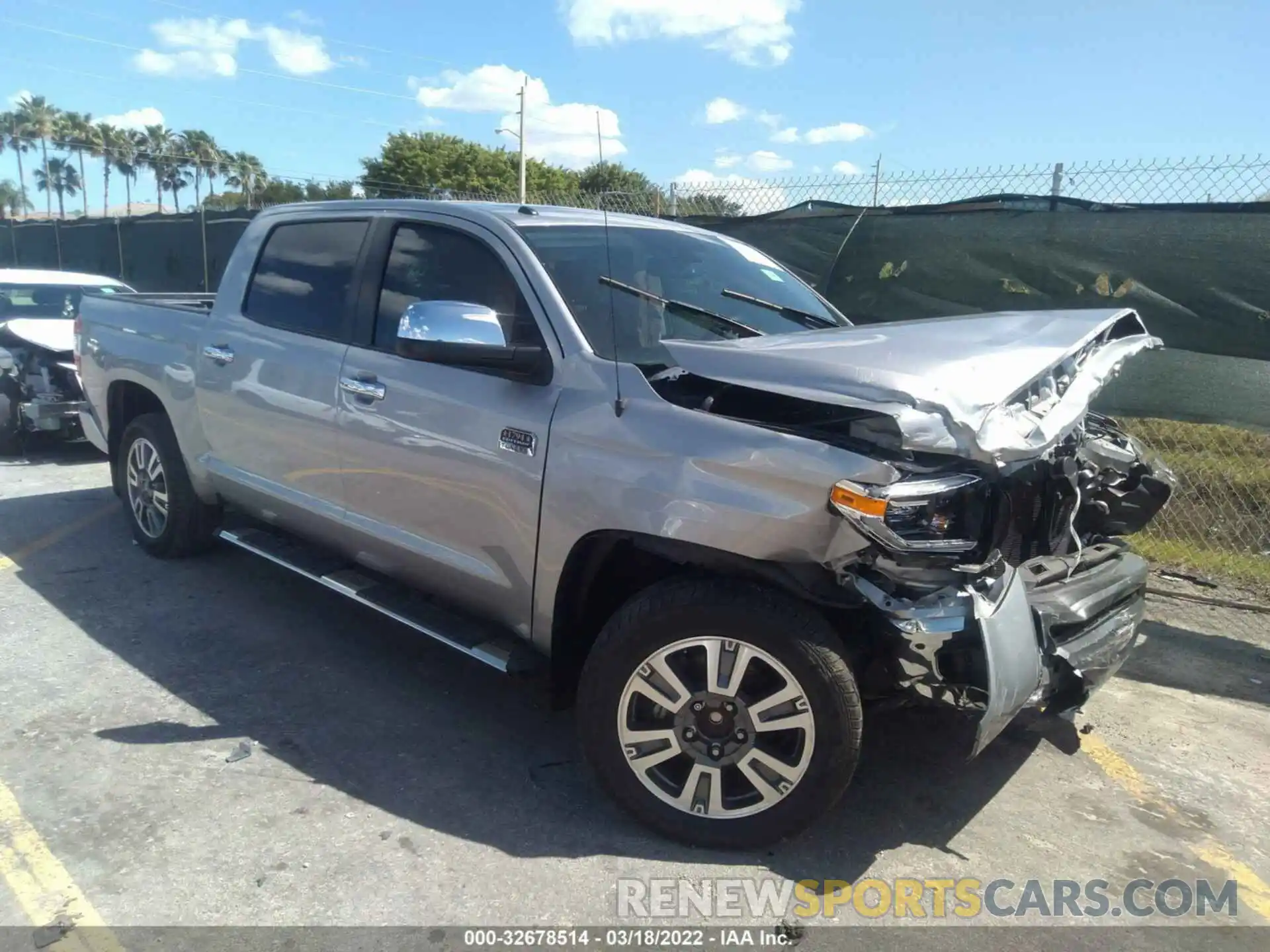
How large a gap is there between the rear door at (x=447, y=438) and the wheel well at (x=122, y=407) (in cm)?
228

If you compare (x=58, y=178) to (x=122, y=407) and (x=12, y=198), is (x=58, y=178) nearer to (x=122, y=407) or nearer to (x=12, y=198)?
(x=12, y=198)

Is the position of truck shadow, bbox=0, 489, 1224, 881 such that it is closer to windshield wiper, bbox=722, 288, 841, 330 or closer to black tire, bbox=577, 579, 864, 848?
black tire, bbox=577, 579, 864, 848

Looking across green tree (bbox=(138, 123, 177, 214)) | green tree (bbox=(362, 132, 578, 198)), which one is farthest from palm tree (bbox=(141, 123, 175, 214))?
green tree (bbox=(362, 132, 578, 198))

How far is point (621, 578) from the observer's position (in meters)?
3.32

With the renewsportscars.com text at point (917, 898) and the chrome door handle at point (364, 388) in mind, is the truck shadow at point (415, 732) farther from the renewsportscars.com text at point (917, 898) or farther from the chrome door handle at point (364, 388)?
the chrome door handle at point (364, 388)

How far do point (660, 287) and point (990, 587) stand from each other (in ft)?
5.72

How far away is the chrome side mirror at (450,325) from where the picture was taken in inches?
126

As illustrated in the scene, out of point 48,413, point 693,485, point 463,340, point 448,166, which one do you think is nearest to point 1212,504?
point 693,485

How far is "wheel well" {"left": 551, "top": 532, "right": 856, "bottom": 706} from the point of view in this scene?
275 centimetres

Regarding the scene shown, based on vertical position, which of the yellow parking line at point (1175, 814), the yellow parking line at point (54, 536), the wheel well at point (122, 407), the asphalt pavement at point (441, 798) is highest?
the wheel well at point (122, 407)

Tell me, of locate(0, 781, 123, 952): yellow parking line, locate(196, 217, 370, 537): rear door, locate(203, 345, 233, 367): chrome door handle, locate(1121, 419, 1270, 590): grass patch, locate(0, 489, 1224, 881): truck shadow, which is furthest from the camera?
locate(1121, 419, 1270, 590): grass patch

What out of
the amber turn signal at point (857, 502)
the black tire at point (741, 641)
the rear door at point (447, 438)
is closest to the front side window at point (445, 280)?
the rear door at point (447, 438)

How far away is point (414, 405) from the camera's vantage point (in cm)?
365

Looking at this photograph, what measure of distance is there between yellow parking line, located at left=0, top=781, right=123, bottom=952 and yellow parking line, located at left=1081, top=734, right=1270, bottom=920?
331 cm
